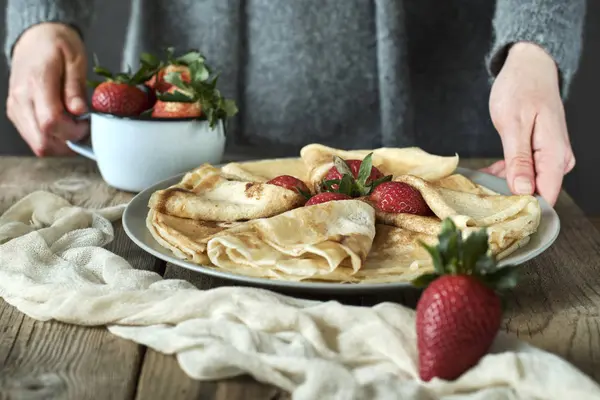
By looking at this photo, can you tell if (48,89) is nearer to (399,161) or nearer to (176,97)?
(176,97)

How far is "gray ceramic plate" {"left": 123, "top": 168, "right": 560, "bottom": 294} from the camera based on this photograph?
836 mm

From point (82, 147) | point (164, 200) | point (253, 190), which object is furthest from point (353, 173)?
point (82, 147)

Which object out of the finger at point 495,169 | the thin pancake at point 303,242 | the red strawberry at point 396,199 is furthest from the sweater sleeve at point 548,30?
the thin pancake at point 303,242

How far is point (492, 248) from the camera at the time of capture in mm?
929

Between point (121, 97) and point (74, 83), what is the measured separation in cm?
24

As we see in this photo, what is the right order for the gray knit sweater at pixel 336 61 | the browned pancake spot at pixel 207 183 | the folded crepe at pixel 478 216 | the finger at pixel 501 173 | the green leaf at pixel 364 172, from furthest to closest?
the gray knit sweater at pixel 336 61 → the finger at pixel 501 173 → the browned pancake spot at pixel 207 183 → the green leaf at pixel 364 172 → the folded crepe at pixel 478 216

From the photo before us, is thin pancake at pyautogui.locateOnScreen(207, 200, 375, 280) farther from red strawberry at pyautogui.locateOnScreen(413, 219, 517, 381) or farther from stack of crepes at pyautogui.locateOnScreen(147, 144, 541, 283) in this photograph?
red strawberry at pyautogui.locateOnScreen(413, 219, 517, 381)

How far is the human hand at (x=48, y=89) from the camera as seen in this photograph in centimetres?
150

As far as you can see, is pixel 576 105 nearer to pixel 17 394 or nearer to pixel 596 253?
pixel 596 253

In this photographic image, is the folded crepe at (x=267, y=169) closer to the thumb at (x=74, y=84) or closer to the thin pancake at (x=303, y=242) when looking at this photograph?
the thin pancake at (x=303, y=242)

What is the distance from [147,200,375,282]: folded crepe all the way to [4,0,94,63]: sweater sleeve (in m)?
0.78

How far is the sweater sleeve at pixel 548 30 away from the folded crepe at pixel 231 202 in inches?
23.6

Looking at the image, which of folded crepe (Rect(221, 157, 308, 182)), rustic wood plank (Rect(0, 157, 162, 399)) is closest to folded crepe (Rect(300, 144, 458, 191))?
folded crepe (Rect(221, 157, 308, 182))

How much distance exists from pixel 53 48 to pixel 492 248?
3.25 ft
